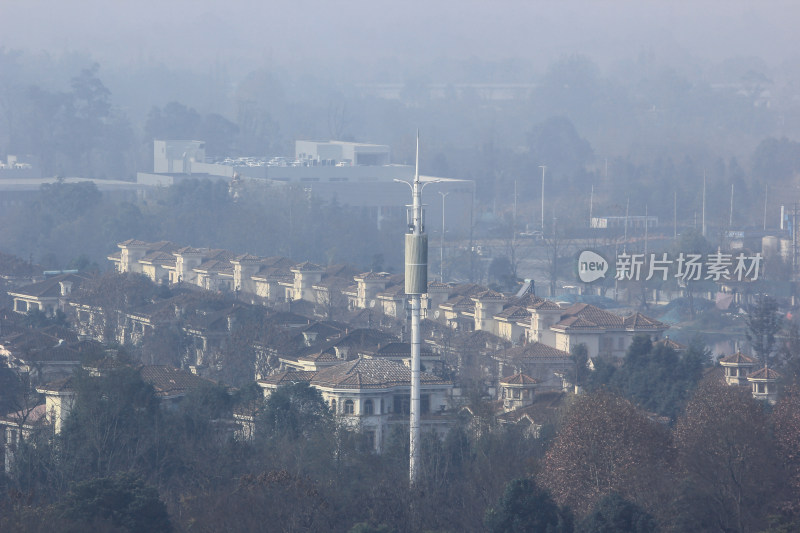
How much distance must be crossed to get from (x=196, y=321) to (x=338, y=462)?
313 inches

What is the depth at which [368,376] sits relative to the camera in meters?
15.2

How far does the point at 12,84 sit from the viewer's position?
58.3m

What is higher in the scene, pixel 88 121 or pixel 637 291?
pixel 88 121

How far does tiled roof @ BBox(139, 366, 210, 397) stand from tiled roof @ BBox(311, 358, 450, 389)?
1271mm

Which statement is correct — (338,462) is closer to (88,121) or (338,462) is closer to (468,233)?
(468,233)

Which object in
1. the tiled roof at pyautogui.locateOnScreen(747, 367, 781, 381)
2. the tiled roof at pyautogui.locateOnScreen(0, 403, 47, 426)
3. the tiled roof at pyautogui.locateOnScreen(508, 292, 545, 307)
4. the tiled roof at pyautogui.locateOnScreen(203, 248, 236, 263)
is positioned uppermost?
the tiled roof at pyautogui.locateOnScreen(203, 248, 236, 263)

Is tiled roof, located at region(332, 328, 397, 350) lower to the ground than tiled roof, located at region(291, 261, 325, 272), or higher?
lower

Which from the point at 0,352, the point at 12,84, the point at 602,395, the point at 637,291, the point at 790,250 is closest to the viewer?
the point at 602,395

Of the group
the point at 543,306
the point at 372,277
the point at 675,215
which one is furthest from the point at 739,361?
the point at 675,215

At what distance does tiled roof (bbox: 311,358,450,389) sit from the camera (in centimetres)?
1493

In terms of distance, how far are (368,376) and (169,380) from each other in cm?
A: 200

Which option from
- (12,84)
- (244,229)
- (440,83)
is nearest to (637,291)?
(244,229)

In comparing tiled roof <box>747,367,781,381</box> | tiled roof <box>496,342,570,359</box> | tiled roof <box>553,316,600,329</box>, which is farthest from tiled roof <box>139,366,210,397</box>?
tiled roof <box>553,316,600,329</box>

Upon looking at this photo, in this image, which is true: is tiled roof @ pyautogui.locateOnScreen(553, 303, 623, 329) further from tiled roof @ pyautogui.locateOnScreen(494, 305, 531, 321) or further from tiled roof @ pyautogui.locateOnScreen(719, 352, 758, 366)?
tiled roof @ pyautogui.locateOnScreen(719, 352, 758, 366)
